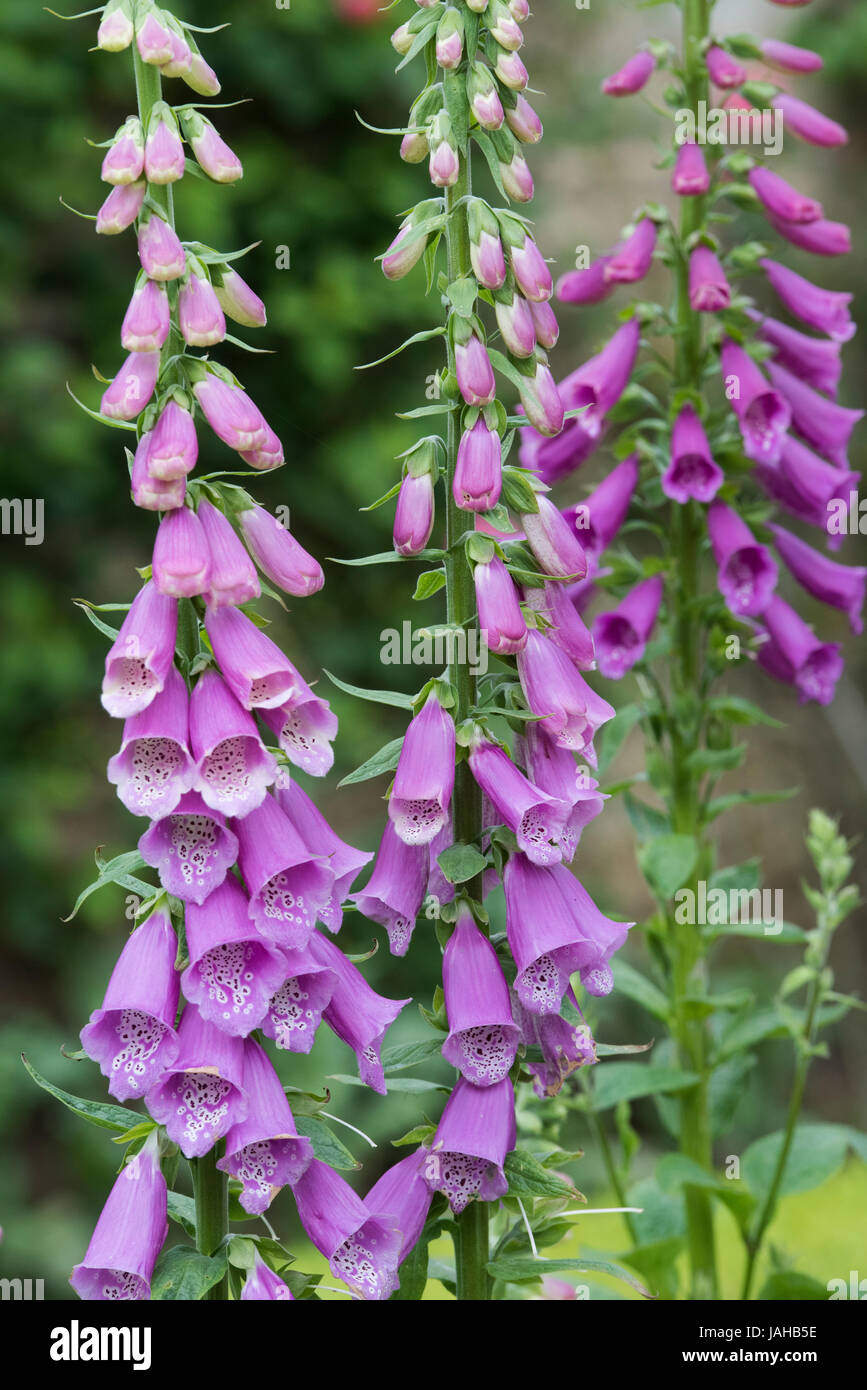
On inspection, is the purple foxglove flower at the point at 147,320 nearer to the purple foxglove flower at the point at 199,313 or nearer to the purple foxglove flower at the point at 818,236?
the purple foxglove flower at the point at 199,313

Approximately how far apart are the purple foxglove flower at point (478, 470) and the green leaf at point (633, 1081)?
3.41 feet

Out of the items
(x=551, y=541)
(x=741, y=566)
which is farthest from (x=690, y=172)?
(x=551, y=541)

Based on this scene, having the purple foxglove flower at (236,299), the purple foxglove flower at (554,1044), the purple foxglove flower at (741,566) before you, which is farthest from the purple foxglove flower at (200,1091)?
the purple foxglove flower at (741,566)

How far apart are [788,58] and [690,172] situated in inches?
15.3

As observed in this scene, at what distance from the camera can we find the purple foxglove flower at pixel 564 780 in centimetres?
150

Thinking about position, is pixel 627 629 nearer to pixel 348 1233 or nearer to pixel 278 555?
pixel 278 555

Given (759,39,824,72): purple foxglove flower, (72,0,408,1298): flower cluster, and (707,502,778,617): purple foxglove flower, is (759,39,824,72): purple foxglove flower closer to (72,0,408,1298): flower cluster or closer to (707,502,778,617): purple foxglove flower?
(707,502,778,617): purple foxglove flower

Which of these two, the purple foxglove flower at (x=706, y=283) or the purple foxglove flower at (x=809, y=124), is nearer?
the purple foxglove flower at (x=706, y=283)

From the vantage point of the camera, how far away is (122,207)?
51.8 inches

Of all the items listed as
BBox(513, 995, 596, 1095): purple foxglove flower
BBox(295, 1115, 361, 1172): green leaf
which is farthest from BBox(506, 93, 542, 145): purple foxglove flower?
BBox(295, 1115, 361, 1172): green leaf

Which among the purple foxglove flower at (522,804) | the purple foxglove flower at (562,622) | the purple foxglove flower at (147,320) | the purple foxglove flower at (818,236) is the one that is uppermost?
the purple foxglove flower at (818,236)

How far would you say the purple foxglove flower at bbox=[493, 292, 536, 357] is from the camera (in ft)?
4.84

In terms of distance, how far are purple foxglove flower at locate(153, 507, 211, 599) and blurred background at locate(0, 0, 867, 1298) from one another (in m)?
2.49
